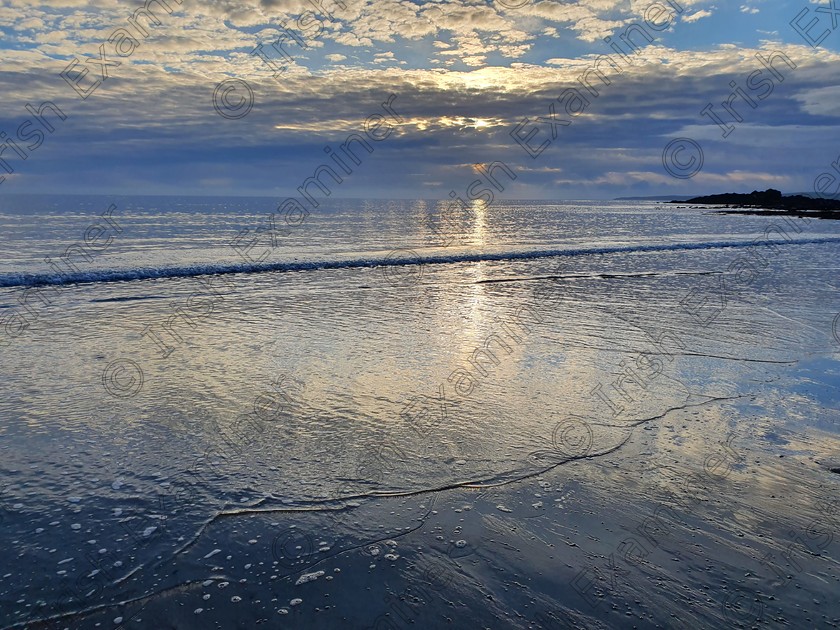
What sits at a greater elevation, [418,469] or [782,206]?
[782,206]

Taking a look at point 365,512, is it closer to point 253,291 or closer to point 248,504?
point 248,504

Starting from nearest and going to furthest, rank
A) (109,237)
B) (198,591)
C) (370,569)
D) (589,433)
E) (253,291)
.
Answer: (198,591), (370,569), (589,433), (253,291), (109,237)

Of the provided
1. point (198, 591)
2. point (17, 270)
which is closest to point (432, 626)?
point (198, 591)

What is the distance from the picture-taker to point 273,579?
4699 millimetres

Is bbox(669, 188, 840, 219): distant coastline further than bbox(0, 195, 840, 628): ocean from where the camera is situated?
Yes

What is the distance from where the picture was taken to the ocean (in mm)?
4500

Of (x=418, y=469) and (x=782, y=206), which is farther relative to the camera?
(x=782, y=206)

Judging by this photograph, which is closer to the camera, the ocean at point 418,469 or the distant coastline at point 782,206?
the ocean at point 418,469

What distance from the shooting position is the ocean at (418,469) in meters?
4.50

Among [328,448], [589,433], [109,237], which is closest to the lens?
[328,448]

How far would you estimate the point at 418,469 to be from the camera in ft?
21.5

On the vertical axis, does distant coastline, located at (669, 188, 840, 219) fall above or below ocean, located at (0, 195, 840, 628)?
above

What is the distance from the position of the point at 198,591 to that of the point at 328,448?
268 cm

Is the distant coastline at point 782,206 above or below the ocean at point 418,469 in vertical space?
above
